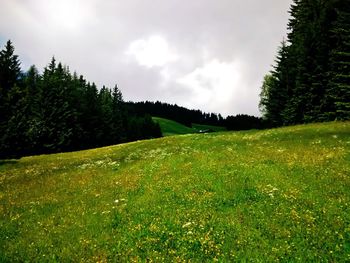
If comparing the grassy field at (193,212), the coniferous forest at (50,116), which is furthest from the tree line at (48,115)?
the grassy field at (193,212)

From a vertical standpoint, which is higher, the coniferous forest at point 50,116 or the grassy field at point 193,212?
the coniferous forest at point 50,116

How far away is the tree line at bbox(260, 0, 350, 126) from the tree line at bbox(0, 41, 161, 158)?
42.3 meters

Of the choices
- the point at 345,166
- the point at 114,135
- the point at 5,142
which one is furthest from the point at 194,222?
the point at 114,135

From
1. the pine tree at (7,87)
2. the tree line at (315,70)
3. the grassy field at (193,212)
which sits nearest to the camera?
the grassy field at (193,212)

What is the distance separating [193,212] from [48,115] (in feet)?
215

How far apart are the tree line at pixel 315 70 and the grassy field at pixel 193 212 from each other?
2558 centimetres

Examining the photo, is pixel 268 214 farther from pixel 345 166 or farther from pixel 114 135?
pixel 114 135

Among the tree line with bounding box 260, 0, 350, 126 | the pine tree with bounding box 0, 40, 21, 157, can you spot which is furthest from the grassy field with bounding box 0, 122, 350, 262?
the tree line with bounding box 260, 0, 350, 126

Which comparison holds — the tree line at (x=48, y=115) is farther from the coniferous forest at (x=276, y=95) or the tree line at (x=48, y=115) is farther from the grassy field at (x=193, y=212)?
the grassy field at (x=193, y=212)

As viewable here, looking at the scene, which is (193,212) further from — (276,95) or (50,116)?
(50,116)

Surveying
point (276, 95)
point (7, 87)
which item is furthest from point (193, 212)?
point (276, 95)

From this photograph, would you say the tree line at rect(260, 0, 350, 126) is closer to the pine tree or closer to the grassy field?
the grassy field

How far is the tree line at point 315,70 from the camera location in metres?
50.6

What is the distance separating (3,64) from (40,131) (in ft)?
82.4
